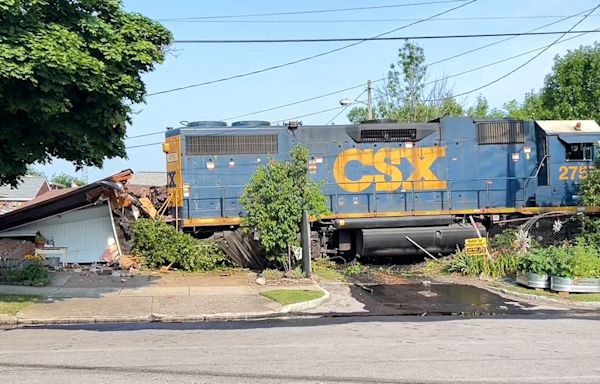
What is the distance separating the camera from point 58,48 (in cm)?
938

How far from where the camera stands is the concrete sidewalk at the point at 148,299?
35.3ft

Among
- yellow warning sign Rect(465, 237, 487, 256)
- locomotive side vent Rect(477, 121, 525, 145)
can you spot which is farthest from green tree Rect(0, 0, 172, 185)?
locomotive side vent Rect(477, 121, 525, 145)

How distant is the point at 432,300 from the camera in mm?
13031

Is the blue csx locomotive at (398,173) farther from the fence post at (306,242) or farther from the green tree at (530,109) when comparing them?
the green tree at (530,109)

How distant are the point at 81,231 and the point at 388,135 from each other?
10305mm

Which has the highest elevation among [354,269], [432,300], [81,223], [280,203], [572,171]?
[572,171]

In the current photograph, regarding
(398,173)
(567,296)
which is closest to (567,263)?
(567,296)

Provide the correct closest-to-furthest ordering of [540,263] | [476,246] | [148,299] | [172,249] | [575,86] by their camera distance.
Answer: [148,299]
[540,263]
[476,246]
[172,249]
[575,86]

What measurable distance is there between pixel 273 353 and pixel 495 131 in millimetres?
14172

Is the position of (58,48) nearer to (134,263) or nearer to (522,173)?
(134,263)

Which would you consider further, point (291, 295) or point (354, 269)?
point (354, 269)

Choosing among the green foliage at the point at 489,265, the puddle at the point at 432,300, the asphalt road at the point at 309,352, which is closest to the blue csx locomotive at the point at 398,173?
the green foliage at the point at 489,265

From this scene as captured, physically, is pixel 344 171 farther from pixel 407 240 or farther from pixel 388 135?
pixel 407 240

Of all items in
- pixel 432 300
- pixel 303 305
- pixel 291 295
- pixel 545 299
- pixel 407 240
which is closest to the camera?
pixel 303 305
